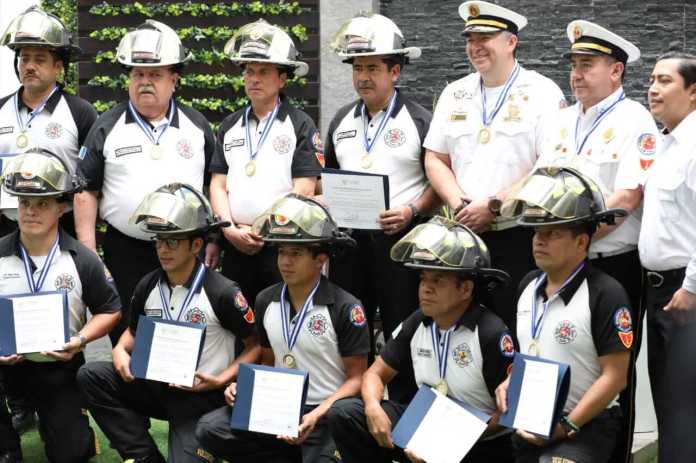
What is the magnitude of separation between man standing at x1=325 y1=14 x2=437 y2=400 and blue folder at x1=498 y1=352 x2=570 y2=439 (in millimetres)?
1493

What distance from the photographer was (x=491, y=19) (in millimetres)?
6852

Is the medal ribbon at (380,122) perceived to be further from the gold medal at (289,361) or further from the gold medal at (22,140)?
the gold medal at (22,140)

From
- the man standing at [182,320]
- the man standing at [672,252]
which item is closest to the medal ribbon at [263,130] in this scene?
the man standing at [182,320]

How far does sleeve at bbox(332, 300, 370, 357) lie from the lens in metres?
6.34

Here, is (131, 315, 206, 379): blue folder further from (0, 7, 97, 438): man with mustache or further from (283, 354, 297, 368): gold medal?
(0, 7, 97, 438): man with mustache

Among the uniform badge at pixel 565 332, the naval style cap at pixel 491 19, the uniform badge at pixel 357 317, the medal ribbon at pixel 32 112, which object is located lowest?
the uniform badge at pixel 357 317

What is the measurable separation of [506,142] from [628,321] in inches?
56.0

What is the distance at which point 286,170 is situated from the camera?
730 centimetres

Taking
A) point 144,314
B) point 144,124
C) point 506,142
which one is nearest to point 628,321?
point 506,142

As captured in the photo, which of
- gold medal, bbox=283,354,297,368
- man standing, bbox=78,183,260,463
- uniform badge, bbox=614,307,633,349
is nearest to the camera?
uniform badge, bbox=614,307,633,349

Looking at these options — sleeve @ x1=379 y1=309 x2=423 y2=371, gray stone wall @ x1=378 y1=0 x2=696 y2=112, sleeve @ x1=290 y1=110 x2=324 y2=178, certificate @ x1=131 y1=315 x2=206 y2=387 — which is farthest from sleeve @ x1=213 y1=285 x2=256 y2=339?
gray stone wall @ x1=378 y1=0 x2=696 y2=112

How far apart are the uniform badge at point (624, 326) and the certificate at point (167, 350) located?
2.09 m

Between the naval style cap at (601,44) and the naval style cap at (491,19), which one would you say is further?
the naval style cap at (491,19)

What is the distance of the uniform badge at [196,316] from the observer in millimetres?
6672
